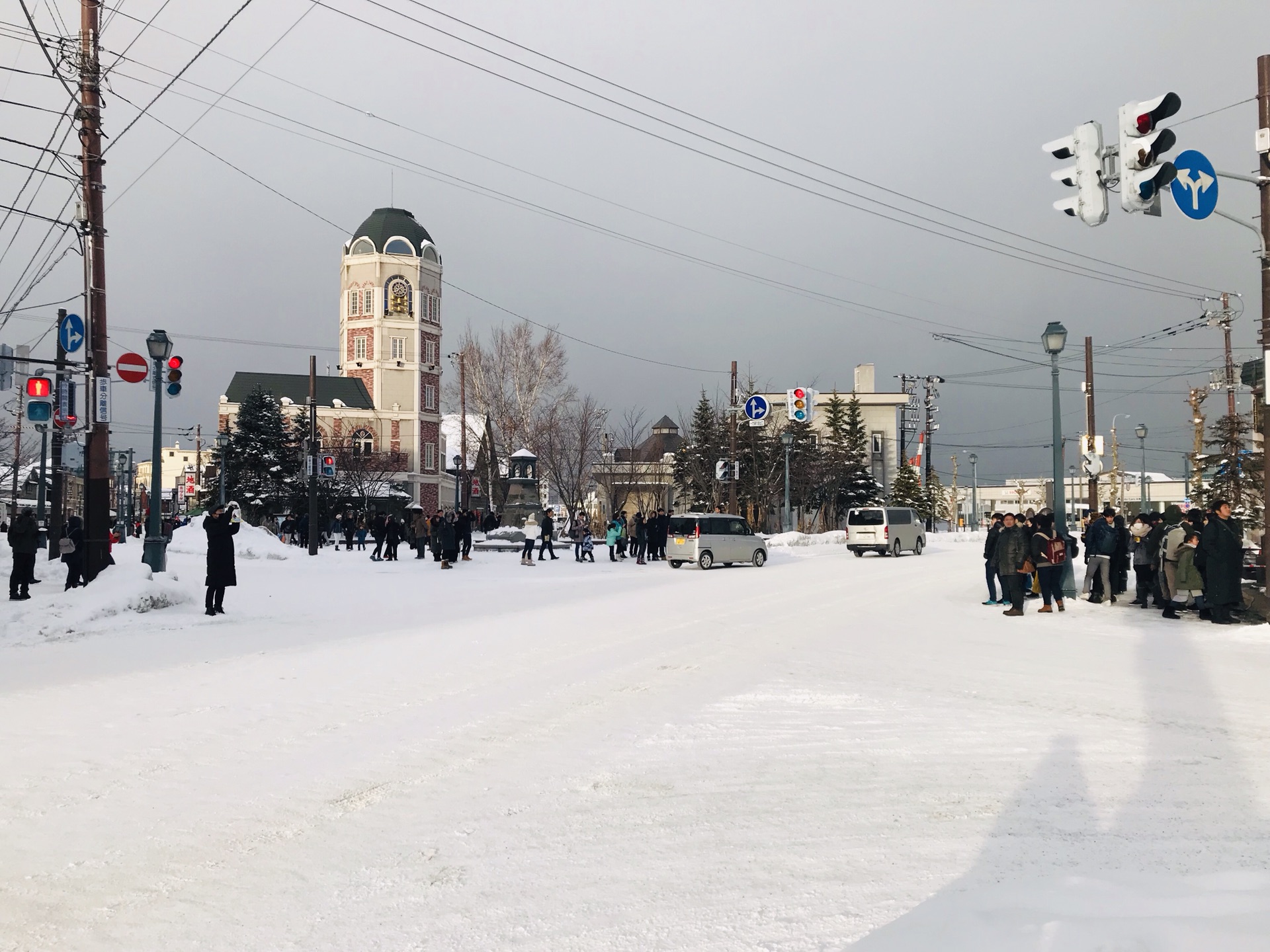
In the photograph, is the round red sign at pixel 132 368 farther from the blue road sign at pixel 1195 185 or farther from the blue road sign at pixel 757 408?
the blue road sign at pixel 757 408

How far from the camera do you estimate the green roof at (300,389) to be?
97.9 meters

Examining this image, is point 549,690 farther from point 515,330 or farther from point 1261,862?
point 515,330

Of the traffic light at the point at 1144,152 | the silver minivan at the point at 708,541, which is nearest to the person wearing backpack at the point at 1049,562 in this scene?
the traffic light at the point at 1144,152

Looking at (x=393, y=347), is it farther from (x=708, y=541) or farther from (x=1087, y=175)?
(x=1087, y=175)

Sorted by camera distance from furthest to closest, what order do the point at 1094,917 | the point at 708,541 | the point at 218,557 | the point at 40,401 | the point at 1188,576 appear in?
1. the point at 708,541
2. the point at 40,401
3. the point at 218,557
4. the point at 1188,576
5. the point at 1094,917

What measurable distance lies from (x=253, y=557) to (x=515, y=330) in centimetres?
3177

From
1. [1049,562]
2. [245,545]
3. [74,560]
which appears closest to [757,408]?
[245,545]

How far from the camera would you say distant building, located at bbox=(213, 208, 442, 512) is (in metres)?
92.1

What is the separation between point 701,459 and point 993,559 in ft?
154

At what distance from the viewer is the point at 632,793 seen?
19.8 ft

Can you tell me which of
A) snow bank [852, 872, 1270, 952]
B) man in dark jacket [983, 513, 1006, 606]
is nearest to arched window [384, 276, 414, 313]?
man in dark jacket [983, 513, 1006, 606]

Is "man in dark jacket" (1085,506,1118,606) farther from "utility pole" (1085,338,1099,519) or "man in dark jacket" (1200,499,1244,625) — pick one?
"utility pole" (1085,338,1099,519)

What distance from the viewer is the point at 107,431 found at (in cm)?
1853

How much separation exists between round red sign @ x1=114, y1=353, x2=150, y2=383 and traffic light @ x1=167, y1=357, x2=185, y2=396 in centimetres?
120
